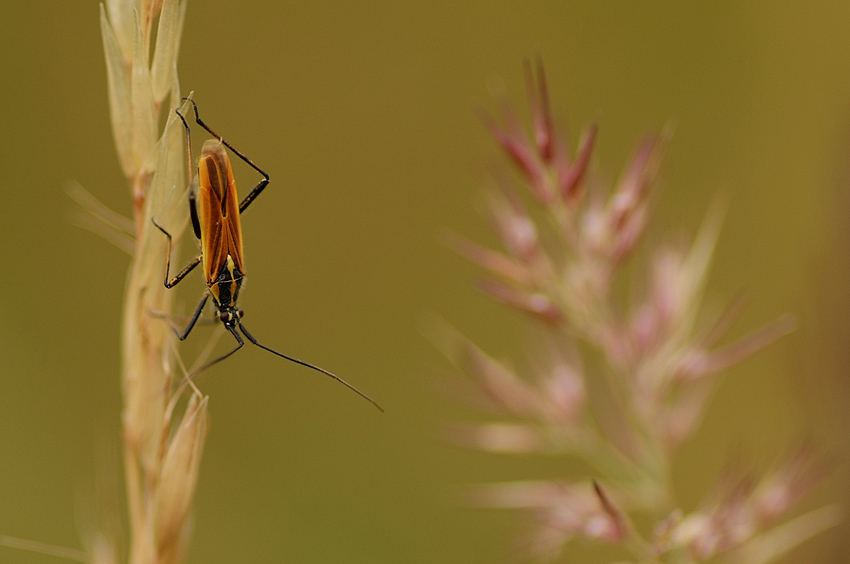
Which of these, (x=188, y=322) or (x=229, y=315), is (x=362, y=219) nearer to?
(x=229, y=315)

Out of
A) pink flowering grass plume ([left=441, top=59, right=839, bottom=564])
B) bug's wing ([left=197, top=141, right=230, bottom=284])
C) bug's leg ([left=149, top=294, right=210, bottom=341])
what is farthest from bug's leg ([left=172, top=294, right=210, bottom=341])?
pink flowering grass plume ([left=441, top=59, right=839, bottom=564])

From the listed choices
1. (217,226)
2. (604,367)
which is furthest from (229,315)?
(604,367)

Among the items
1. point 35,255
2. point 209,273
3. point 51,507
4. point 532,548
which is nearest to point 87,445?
point 51,507

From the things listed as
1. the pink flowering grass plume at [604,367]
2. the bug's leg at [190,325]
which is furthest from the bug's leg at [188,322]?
the pink flowering grass plume at [604,367]

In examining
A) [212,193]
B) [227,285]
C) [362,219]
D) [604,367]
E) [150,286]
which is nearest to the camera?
[150,286]

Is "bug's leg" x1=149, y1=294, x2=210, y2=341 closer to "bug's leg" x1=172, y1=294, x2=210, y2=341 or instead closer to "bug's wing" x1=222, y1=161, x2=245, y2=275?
"bug's leg" x1=172, y1=294, x2=210, y2=341

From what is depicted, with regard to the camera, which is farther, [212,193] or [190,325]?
[212,193]

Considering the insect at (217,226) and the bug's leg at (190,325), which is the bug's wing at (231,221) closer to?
the insect at (217,226)

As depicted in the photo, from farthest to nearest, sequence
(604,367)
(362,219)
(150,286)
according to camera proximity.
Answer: (362,219)
(604,367)
(150,286)
